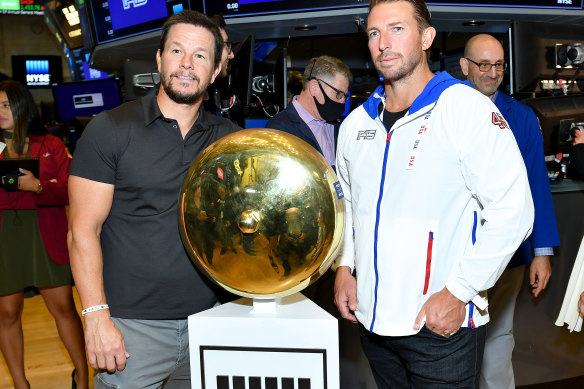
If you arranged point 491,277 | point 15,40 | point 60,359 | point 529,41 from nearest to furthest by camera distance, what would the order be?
point 491,277
point 529,41
point 60,359
point 15,40

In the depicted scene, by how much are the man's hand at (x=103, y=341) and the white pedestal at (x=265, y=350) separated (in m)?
0.30

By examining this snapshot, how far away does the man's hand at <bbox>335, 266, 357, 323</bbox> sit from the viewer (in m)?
1.78

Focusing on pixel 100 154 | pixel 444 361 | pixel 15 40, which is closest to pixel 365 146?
pixel 444 361

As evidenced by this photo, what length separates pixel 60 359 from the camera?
3904 mm

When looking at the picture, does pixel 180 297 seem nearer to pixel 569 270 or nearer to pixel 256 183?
pixel 256 183

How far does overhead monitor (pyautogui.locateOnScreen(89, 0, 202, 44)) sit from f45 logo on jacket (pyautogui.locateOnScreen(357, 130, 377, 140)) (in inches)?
86.5

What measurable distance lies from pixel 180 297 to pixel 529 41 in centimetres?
230

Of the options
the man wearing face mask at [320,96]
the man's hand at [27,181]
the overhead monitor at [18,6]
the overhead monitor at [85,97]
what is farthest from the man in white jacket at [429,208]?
the overhead monitor at [18,6]

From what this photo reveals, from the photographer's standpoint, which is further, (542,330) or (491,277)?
(542,330)

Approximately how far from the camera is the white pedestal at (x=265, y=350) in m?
1.35

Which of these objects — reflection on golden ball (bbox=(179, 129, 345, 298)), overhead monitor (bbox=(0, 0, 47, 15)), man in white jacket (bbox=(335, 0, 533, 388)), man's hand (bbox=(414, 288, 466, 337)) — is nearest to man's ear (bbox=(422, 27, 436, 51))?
man in white jacket (bbox=(335, 0, 533, 388))

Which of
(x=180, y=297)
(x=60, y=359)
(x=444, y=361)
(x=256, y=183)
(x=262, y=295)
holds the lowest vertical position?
(x=60, y=359)

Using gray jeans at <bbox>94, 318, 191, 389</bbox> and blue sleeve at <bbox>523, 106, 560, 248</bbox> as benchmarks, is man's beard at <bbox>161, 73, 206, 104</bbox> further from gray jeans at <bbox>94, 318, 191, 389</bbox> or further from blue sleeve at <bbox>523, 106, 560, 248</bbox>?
blue sleeve at <bbox>523, 106, 560, 248</bbox>

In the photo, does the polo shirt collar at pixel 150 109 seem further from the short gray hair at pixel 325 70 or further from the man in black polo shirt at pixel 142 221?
the short gray hair at pixel 325 70
